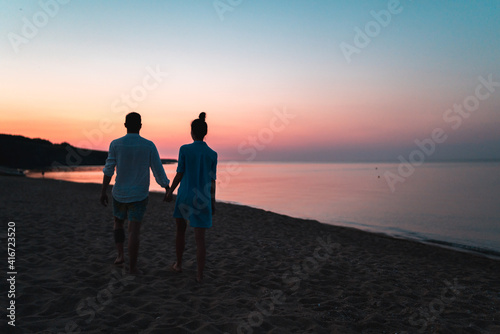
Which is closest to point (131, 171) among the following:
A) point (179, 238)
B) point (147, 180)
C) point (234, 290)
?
point (147, 180)

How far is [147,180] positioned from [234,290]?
1.95 m

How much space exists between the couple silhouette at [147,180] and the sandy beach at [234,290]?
0.69 meters

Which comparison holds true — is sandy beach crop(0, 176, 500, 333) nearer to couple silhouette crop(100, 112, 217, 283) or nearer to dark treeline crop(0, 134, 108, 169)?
couple silhouette crop(100, 112, 217, 283)

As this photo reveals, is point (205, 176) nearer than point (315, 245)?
Yes

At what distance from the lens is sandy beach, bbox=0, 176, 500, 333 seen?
3084 millimetres

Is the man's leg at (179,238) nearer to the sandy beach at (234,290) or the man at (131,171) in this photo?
the sandy beach at (234,290)

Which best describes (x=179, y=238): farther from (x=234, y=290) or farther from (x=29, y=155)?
(x=29, y=155)

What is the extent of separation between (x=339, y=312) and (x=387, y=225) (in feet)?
40.4

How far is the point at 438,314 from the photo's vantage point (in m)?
3.82

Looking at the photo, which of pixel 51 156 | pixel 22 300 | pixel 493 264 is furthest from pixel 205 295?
pixel 51 156

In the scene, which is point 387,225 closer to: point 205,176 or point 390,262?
point 390,262

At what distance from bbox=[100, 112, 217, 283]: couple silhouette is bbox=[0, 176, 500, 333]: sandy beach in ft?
2.26

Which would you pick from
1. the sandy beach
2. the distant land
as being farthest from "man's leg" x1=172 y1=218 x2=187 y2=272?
the distant land

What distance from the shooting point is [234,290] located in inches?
161
